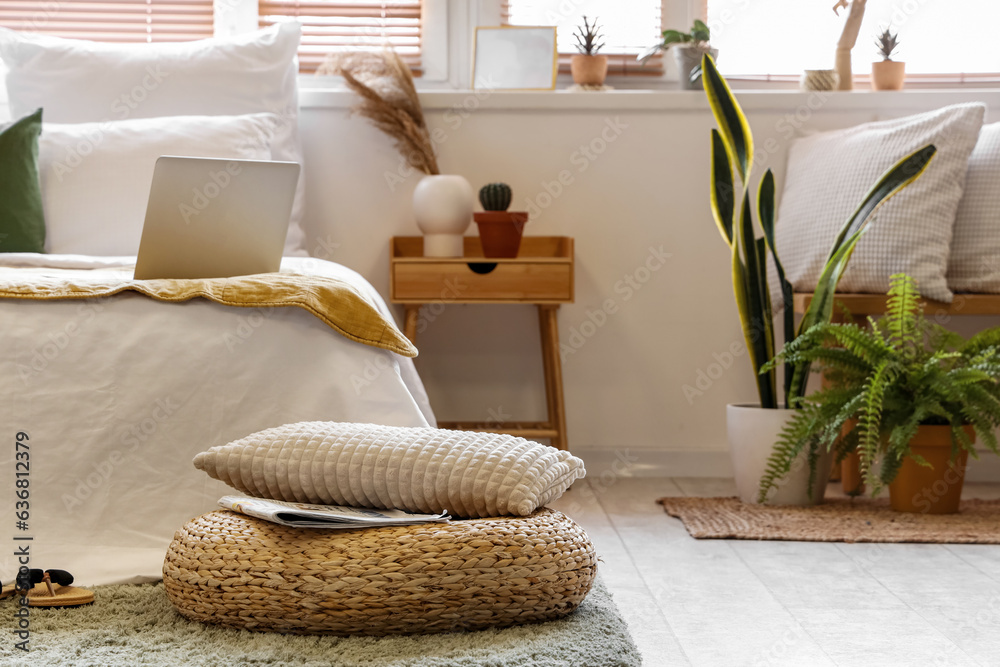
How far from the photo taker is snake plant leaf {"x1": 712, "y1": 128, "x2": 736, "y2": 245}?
2373 millimetres

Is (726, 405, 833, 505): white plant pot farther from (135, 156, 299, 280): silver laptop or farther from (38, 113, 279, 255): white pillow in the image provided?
(38, 113, 279, 255): white pillow

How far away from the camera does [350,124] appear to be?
2.85 meters

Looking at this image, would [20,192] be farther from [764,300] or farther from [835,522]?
[835,522]

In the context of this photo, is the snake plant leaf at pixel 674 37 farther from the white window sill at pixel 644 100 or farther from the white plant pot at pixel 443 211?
the white plant pot at pixel 443 211

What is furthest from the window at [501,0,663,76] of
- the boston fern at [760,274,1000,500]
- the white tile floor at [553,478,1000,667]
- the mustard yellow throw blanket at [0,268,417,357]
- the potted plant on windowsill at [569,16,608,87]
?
the mustard yellow throw blanket at [0,268,417,357]

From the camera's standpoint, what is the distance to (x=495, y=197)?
2.64 m

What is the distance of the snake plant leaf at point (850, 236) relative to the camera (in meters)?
2.22

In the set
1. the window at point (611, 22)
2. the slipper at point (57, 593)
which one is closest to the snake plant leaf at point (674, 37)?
the window at point (611, 22)

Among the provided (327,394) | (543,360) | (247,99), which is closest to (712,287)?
(543,360)

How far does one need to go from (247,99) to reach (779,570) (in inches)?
72.9

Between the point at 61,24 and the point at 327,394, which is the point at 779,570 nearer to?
the point at 327,394

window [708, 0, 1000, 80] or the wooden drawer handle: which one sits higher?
window [708, 0, 1000, 80]

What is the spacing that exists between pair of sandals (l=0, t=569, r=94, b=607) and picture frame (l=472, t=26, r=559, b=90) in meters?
1.98

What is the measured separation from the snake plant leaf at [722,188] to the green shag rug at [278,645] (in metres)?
1.34
